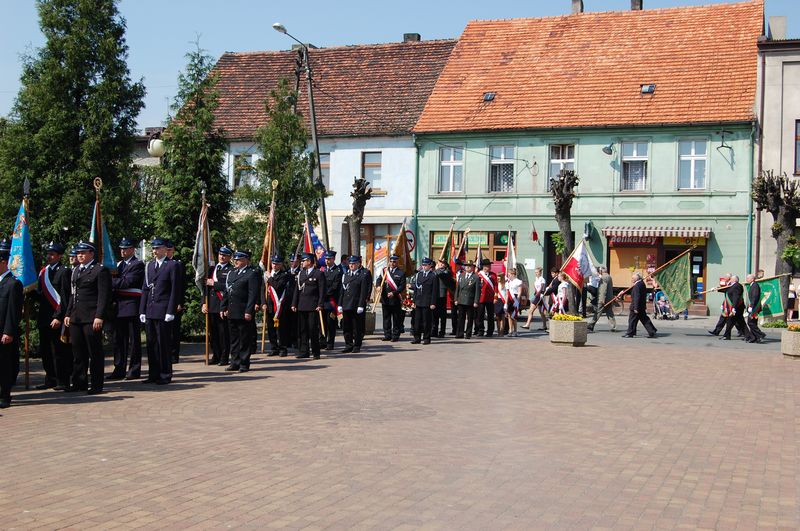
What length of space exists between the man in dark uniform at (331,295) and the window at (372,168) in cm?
1936

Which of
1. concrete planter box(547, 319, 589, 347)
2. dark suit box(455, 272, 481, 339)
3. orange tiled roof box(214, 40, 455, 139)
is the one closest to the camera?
concrete planter box(547, 319, 589, 347)

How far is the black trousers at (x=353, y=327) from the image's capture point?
59.6ft

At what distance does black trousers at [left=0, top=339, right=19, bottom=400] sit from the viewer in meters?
10.9

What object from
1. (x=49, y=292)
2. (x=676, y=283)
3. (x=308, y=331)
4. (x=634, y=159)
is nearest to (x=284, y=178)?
(x=308, y=331)

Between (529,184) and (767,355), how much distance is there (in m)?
17.9

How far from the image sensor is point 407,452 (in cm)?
869

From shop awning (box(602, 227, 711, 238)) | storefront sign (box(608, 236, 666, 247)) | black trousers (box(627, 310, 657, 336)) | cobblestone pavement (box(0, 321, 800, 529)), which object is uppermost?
shop awning (box(602, 227, 711, 238))

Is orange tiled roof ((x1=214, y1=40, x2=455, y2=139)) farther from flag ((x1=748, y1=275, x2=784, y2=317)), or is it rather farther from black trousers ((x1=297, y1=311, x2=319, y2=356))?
black trousers ((x1=297, y1=311, x2=319, y2=356))

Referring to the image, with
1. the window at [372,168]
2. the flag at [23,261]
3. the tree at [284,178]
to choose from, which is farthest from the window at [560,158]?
the flag at [23,261]

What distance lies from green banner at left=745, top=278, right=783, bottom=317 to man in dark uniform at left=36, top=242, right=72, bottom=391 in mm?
16101

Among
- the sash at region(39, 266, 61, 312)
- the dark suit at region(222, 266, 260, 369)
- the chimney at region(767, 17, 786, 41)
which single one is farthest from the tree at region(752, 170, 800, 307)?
the sash at region(39, 266, 61, 312)

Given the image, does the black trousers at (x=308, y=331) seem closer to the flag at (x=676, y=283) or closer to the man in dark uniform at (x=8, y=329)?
the man in dark uniform at (x=8, y=329)

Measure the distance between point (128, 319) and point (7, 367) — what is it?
318cm

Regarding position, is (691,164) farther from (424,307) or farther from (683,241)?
(424,307)
